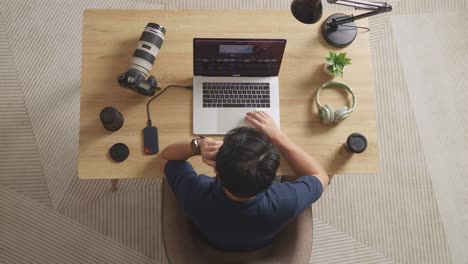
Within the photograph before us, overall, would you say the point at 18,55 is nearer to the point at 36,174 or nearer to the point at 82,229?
the point at 36,174

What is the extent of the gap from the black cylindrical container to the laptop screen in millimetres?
330

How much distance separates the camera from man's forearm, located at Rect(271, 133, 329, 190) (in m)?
1.47

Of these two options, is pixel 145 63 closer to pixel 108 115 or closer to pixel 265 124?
pixel 108 115

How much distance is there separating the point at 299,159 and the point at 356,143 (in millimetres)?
230

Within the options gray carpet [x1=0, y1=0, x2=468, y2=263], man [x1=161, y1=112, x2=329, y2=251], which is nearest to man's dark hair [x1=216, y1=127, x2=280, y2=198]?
man [x1=161, y1=112, x2=329, y2=251]

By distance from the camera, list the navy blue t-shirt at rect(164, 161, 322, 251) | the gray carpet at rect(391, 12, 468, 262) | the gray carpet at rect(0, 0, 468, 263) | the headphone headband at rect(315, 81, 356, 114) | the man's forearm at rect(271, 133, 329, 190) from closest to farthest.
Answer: the navy blue t-shirt at rect(164, 161, 322, 251)
the man's forearm at rect(271, 133, 329, 190)
the headphone headband at rect(315, 81, 356, 114)
the gray carpet at rect(0, 0, 468, 263)
the gray carpet at rect(391, 12, 468, 262)

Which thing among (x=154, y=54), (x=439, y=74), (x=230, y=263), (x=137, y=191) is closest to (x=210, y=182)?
(x=230, y=263)

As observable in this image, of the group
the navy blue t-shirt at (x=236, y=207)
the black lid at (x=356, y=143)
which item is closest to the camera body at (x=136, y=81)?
the navy blue t-shirt at (x=236, y=207)

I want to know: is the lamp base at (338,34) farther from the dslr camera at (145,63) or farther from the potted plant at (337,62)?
the dslr camera at (145,63)

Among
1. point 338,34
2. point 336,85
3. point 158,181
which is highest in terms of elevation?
point 338,34

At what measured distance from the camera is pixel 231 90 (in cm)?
157

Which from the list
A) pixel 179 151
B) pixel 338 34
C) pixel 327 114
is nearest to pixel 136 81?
pixel 179 151

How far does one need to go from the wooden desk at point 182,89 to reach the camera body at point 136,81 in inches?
2.9

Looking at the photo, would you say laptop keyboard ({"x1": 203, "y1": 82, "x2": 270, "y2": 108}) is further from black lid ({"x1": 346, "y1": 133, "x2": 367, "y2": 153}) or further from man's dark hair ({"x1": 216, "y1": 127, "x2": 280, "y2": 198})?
man's dark hair ({"x1": 216, "y1": 127, "x2": 280, "y2": 198})
